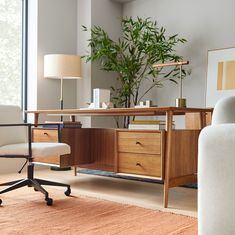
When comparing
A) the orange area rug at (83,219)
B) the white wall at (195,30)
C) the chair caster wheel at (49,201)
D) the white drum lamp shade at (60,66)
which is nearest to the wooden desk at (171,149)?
the orange area rug at (83,219)

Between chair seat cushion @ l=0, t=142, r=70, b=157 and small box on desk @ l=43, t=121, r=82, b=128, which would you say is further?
small box on desk @ l=43, t=121, r=82, b=128

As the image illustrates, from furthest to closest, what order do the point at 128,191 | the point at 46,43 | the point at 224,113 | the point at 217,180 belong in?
the point at 46,43, the point at 128,191, the point at 224,113, the point at 217,180

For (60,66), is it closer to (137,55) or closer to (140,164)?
(137,55)

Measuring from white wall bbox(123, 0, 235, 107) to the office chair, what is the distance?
2114mm

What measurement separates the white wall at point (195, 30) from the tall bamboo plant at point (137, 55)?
12 centimetres

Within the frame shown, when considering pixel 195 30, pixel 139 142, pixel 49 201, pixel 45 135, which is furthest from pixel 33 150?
pixel 195 30

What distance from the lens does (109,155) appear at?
12.0 ft

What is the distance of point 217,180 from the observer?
134 cm

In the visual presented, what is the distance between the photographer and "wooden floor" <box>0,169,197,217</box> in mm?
2810

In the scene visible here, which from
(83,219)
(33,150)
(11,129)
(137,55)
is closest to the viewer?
(83,219)

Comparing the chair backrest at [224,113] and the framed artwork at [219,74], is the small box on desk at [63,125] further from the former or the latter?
the chair backrest at [224,113]

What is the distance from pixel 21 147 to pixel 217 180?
188cm

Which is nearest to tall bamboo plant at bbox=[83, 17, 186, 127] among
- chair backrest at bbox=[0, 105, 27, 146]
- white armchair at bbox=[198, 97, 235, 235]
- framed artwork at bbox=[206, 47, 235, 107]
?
framed artwork at bbox=[206, 47, 235, 107]

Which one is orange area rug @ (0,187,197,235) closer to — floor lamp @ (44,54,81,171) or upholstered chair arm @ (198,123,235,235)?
upholstered chair arm @ (198,123,235,235)
